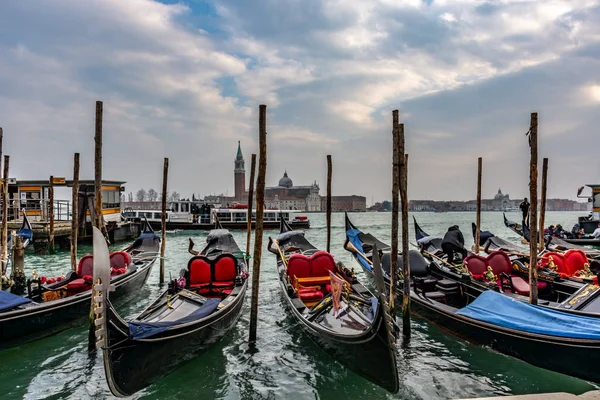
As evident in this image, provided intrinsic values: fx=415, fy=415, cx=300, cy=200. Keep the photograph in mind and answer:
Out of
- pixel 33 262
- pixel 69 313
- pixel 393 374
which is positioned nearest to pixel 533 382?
pixel 393 374

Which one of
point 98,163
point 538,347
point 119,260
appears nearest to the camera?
point 538,347

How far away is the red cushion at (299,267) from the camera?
8.52m

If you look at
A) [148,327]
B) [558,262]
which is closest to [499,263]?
[558,262]

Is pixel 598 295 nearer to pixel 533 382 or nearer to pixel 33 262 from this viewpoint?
pixel 533 382

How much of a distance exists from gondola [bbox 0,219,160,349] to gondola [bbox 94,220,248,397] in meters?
1.61

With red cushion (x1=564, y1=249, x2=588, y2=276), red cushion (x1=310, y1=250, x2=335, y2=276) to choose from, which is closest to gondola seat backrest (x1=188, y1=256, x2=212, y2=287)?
red cushion (x1=310, y1=250, x2=335, y2=276)

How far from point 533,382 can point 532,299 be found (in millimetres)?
1538

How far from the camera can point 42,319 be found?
640 cm

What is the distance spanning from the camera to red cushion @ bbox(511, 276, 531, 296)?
7594 millimetres

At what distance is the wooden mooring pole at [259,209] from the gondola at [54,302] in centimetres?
308

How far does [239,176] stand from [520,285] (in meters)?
103

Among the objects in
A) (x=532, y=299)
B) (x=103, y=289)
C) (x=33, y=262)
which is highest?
(x=103, y=289)

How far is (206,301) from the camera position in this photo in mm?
6551

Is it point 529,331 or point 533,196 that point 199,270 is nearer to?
point 529,331
